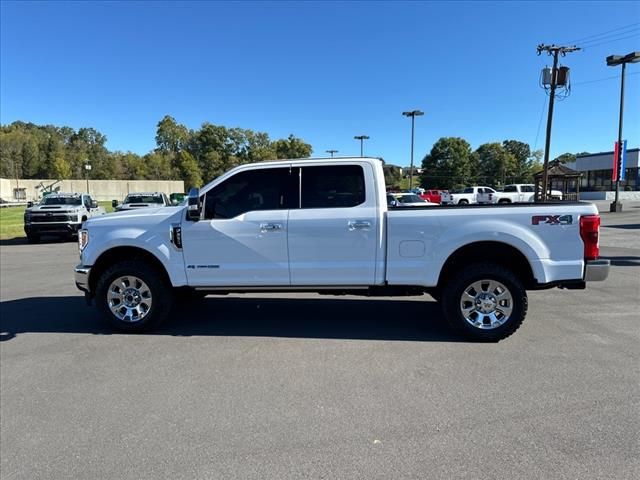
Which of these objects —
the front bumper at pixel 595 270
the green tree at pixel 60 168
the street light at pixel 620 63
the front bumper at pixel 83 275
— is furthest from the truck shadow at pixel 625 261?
the green tree at pixel 60 168

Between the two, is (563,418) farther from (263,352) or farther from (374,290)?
(263,352)

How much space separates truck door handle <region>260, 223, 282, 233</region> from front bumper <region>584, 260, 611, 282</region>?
11.2 feet

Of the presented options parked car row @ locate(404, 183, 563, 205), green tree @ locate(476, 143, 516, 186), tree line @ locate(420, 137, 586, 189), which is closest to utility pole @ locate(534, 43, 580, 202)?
parked car row @ locate(404, 183, 563, 205)

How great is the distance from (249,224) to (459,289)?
250 centimetres

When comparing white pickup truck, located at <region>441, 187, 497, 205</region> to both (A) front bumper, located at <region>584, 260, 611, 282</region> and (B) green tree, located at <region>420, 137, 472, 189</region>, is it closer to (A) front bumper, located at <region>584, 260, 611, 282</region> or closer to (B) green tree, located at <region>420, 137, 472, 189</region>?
(A) front bumper, located at <region>584, 260, 611, 282</region>

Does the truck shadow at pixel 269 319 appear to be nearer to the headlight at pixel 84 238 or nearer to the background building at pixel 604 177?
the headlight at pixel 84 238

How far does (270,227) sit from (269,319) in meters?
1.48

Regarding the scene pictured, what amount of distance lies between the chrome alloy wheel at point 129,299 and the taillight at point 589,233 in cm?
502

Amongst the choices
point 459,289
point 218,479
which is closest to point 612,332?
point 459,289

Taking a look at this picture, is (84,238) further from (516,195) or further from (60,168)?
(60,168)

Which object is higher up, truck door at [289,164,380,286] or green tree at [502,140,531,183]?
green tree at [502,140,531,183]

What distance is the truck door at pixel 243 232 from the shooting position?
5.24m

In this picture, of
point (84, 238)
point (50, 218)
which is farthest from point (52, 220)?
point (84, 238)

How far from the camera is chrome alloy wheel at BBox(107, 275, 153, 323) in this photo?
217 inches
